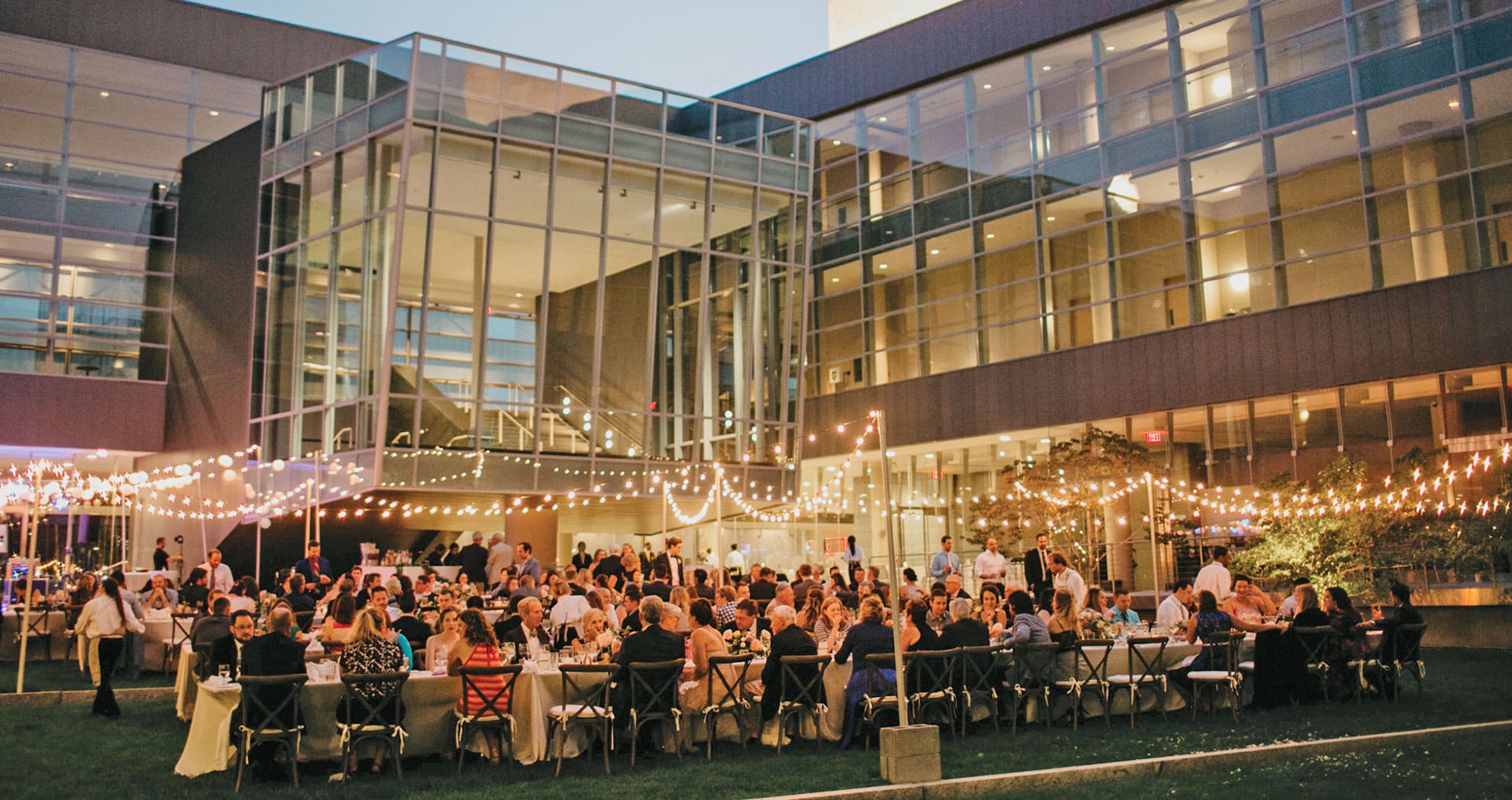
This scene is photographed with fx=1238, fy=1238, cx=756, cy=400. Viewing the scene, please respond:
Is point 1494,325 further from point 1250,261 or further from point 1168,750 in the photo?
point 1168,750

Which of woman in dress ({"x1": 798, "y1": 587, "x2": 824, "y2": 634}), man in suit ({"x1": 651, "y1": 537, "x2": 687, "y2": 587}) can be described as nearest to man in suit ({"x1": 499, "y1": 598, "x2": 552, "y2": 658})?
woman in dress ({"x1": 798, "y1": 587, "x2": 824, "y2": 634})

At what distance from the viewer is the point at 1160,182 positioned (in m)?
24.0

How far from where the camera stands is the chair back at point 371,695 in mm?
8727

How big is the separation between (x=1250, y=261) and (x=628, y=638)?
55.3ft

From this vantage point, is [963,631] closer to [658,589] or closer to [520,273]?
[658,589]

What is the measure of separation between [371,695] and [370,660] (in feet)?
1.31

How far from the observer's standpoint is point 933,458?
28.5m

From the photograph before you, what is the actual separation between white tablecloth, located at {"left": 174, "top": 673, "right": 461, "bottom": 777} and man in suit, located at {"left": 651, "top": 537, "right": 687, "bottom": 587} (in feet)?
28.7

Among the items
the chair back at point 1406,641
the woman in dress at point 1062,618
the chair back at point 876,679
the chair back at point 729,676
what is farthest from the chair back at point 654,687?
the chair back at point 1406,641

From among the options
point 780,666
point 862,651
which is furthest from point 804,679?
point 862,651

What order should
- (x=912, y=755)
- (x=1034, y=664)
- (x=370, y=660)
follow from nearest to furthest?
(x=912, y=755) < (x=370, y=660) < (x=1034, y=664)

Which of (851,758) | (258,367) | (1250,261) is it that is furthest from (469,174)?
(851,758)

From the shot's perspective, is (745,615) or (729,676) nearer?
(729,676)

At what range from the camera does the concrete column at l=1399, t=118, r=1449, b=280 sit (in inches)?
789
